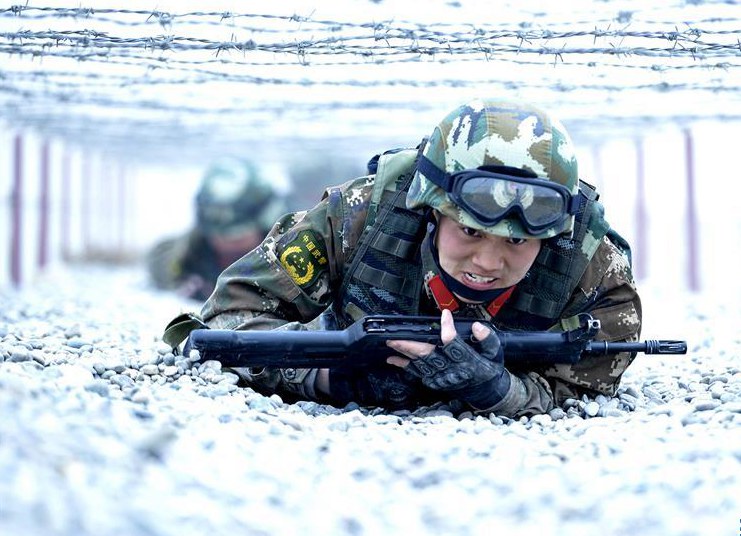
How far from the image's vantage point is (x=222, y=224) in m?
8.66

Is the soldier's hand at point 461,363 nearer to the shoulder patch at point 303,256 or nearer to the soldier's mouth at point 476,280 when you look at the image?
the soldier's mouth at point 476,280

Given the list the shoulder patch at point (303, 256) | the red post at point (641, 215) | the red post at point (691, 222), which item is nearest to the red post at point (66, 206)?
the red post at point (641, 215)

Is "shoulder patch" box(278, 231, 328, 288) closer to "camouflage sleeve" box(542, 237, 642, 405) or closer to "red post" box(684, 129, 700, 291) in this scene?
"camouflage sleeve" box(542, 237, 642, 405)

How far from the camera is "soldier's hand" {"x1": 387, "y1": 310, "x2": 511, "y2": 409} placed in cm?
312

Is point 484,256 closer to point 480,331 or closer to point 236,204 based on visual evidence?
point 480,331

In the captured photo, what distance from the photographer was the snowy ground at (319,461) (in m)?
1.89

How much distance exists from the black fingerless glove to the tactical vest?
0.30m

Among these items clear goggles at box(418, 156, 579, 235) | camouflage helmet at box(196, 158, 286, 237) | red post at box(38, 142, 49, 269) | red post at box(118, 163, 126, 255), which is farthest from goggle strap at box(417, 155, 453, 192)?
red post at box(118, 163, 126, 255)

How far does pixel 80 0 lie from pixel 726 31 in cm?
253

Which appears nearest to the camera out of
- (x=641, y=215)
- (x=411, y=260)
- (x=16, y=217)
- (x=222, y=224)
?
(x=411, y=260)

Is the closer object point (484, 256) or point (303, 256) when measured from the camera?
point (484, 256)

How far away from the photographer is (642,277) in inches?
450

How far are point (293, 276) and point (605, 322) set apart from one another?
1110 mm

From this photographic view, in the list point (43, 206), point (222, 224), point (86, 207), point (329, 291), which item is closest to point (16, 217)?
point (43, 206)
